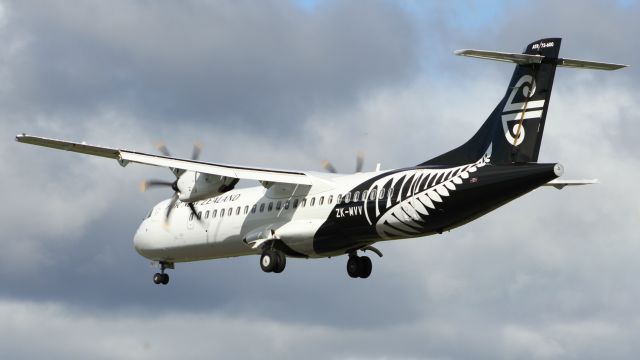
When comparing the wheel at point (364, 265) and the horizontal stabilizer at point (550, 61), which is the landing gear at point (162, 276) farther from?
the horizontal stabilizer at point (550, 61)

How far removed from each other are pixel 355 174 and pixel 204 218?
6.48 metres

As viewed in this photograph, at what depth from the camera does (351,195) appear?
38.4 metres

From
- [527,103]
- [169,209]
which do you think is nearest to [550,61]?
[527,103]

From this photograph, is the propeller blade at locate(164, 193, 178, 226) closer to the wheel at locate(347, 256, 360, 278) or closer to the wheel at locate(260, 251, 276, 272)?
the wheel at locate(260, 251, 276, 272)

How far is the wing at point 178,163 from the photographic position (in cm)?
4000

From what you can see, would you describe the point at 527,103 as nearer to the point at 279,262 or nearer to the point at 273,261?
the point at 279,262

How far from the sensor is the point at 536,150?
35.4m

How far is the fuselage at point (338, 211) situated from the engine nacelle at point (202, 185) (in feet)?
4.14

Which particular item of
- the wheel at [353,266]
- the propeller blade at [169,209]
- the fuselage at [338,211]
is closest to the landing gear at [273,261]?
the fuselage at [338,211]

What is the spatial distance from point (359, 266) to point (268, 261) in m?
3.32

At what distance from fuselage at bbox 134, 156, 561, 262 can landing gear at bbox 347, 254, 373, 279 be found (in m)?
1.37

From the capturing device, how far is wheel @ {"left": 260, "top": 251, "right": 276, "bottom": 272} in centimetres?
3991

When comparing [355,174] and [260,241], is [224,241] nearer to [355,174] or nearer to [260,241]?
[260,241]

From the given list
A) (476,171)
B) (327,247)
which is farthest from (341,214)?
(476,171)
